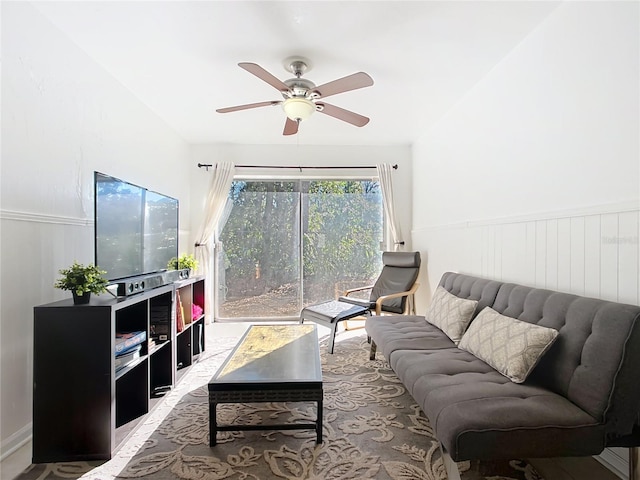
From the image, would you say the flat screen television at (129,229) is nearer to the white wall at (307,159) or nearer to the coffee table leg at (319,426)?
the coffee table leg at (319,426)

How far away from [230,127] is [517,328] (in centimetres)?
348

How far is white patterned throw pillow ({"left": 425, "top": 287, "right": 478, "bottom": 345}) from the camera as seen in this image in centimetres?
235

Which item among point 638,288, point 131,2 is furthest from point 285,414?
point 131,2

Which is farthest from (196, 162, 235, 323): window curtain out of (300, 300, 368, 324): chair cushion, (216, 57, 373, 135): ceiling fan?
(216, 57, 373, 135): ceiling fan

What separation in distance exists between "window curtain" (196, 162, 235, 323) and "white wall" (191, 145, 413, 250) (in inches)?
4.8

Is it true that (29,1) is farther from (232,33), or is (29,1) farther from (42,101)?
(232,33)

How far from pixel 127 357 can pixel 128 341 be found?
0.30 feet

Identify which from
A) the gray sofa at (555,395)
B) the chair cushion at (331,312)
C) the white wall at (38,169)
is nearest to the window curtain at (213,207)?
the chair cushion at (331,312)

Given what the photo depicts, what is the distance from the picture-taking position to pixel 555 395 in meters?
1.53

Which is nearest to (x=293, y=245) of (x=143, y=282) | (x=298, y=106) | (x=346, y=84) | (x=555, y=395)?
(x=298, y=106)

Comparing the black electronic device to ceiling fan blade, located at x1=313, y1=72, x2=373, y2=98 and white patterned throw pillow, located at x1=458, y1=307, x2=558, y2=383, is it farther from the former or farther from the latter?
white patterned throw pillow, located at x1=458, y1=307, x2=558, y2=383

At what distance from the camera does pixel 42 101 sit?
6.63 feet

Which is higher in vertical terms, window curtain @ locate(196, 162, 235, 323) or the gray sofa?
window curtain @ locate(196, 162, 235, 323)

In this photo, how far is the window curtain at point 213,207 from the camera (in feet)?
14.7
